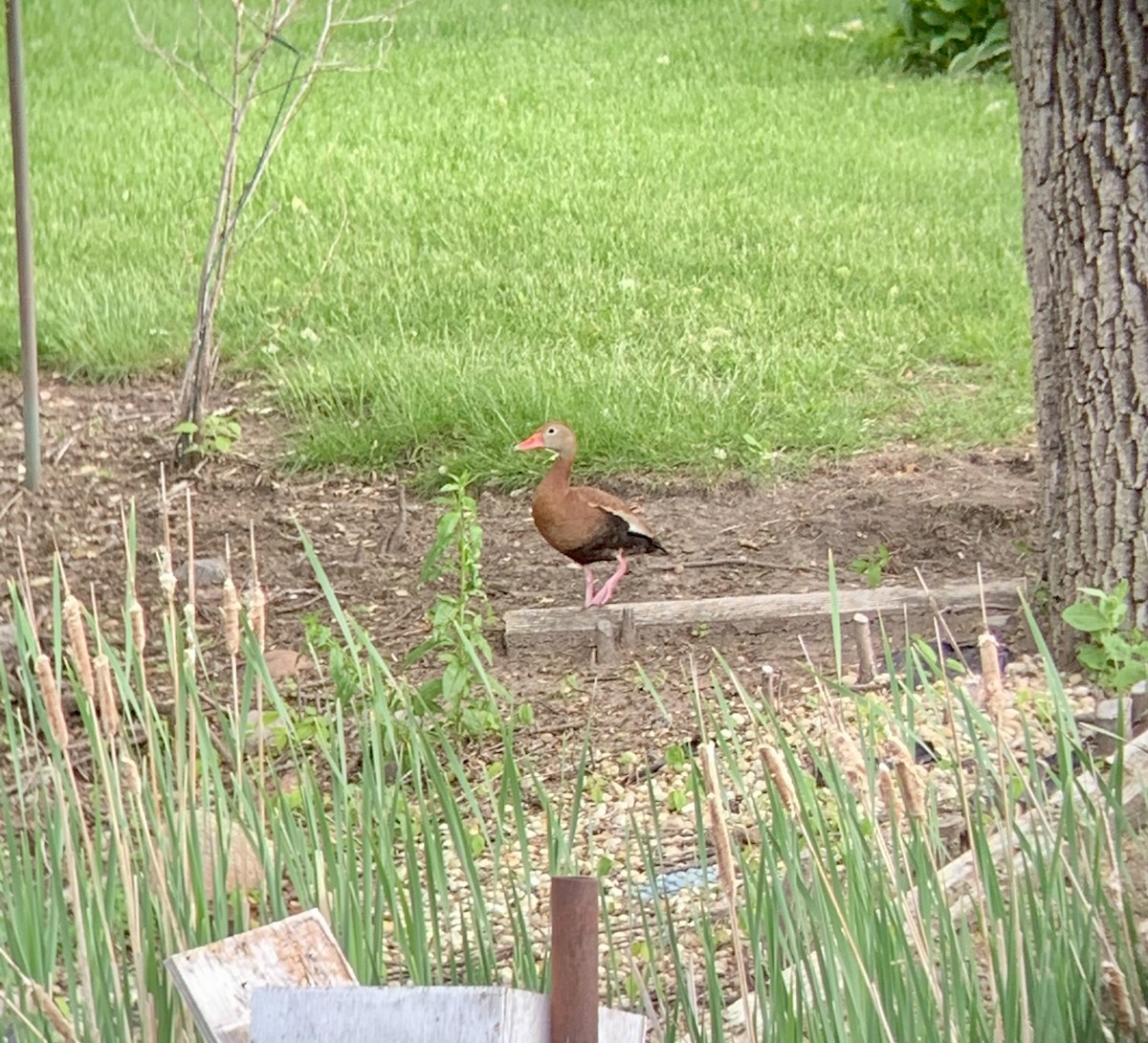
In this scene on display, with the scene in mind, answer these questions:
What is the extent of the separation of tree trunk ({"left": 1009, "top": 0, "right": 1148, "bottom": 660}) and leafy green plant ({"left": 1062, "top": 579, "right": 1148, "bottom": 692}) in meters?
0.06

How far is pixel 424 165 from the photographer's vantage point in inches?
325

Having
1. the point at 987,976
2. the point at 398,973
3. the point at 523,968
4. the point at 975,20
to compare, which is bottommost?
the point at 398,973

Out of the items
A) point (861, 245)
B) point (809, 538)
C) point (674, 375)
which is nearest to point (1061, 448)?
point (809, 538)

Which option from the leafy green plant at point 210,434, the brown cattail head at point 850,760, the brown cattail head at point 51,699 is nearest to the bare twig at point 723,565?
the leafy green plant at point 210,434

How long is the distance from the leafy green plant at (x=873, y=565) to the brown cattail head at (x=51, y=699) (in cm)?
253

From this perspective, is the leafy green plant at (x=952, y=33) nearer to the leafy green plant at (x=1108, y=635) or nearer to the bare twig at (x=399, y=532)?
the bare twig at (x=399, y=532)

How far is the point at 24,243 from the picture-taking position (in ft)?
15.1

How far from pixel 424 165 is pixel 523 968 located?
6.77 meters

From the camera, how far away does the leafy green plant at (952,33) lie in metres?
10.1

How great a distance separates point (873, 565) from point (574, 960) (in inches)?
115

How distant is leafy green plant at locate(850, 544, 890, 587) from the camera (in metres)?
4.05

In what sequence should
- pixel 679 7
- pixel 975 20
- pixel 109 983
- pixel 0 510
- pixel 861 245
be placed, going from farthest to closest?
1. pixel 679 7
2. pixel 975 20
3. pixel 861 245
4. pixel 0 510
5. pixel 109 983

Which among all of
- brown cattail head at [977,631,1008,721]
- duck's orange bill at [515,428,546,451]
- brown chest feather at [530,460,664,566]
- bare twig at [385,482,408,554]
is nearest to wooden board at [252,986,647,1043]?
brown cattail head at [977,631,1008,721]

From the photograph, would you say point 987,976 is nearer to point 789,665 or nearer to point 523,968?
point 523,968
